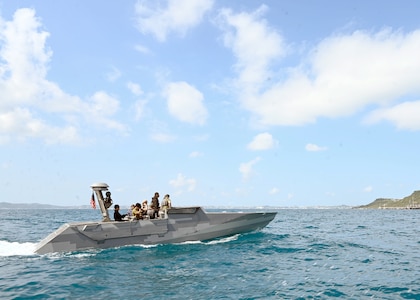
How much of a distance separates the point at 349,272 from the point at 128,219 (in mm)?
12467

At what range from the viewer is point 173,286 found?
10.9 metres

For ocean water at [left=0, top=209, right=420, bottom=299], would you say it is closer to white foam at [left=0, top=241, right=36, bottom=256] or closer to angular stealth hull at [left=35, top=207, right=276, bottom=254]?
white foam at [left=0, top=241, right=36, bottom=256]

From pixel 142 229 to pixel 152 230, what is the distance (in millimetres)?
593

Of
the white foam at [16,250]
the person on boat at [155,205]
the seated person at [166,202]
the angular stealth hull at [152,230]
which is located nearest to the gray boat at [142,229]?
the angular stealth hull at [152,230]

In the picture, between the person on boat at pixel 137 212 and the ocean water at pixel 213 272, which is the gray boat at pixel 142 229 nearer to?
the person on boat at pixel 137 212

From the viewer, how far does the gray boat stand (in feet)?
56.6

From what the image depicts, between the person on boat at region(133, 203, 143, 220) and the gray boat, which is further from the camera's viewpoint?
the person on boat at region(133, 203, 143, 220)

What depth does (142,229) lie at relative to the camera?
18.8 meters

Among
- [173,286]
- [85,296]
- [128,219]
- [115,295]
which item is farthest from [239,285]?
[128,219]

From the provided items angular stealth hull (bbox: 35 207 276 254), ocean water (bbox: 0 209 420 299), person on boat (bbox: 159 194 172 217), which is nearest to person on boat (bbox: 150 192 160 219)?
person on boat (bbox: 159 194 172 217)

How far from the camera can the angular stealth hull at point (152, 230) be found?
17.2 metres

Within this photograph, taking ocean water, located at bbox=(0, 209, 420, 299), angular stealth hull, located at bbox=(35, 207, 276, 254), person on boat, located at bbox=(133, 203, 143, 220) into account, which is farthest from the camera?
person on boat, located at bbox=(133, 203, 143, 220)

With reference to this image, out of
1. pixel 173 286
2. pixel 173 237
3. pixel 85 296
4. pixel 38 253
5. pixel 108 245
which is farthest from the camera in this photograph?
pixel 173 237

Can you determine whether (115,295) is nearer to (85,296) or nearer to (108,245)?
(85,296)
